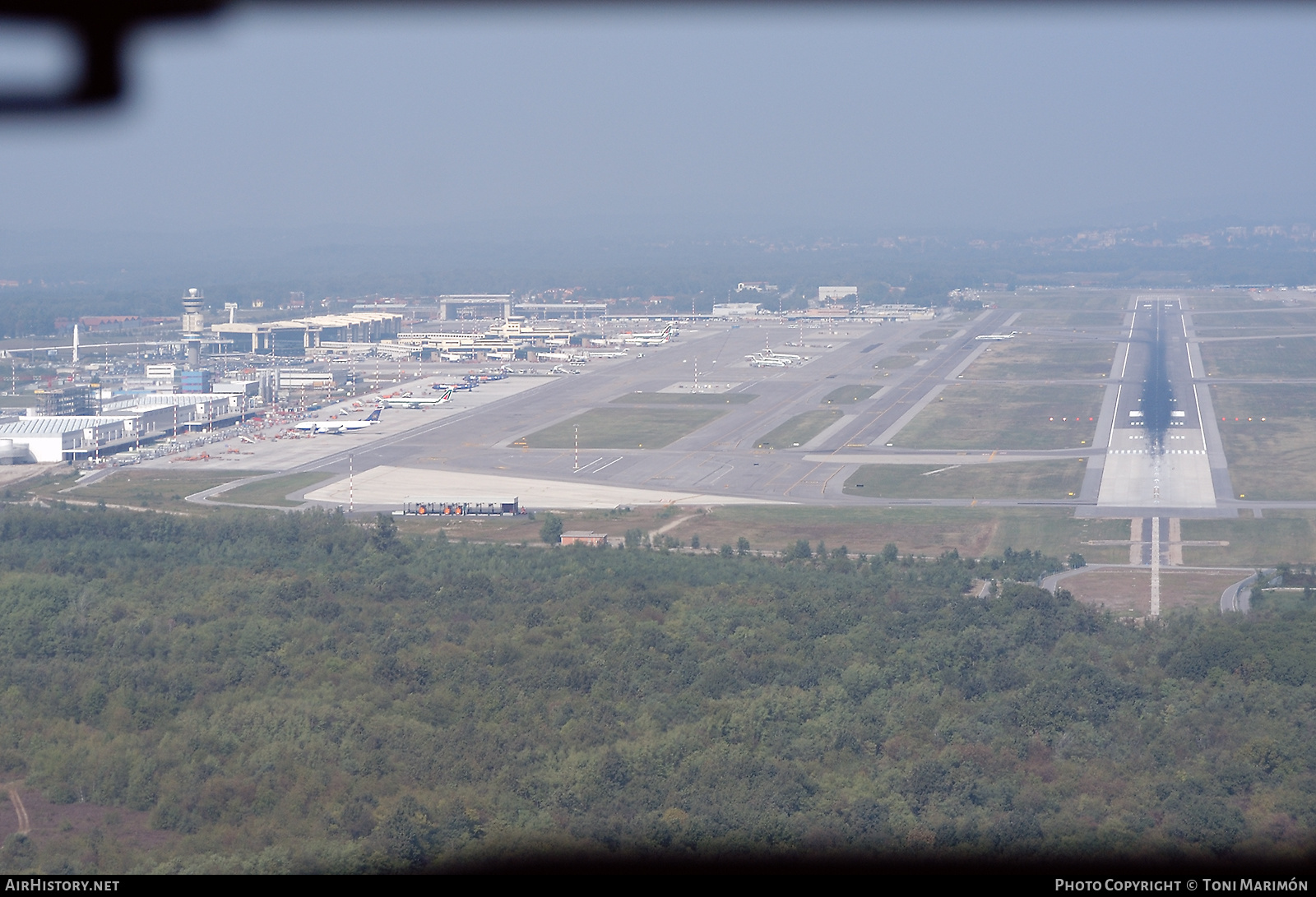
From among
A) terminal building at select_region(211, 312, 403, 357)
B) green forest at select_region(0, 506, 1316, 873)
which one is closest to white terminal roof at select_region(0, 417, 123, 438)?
green forest at select_region(0, 506, 1316, 873)

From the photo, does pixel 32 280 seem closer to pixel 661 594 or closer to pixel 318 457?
pixel 318 457

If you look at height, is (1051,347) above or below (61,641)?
above

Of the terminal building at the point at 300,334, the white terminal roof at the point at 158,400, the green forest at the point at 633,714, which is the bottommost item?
the green forest at the point at 633,714

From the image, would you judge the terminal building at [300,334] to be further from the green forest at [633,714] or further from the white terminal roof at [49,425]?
the green forest at [633,714]

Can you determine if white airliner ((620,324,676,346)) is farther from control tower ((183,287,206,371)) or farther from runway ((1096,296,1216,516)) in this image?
runway ((1096,296,1216,516))

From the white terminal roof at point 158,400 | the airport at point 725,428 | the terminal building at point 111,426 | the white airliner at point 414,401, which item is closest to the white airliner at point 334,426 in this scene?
the airport at point 725,428

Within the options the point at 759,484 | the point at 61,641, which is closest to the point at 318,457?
the point at 759,484
